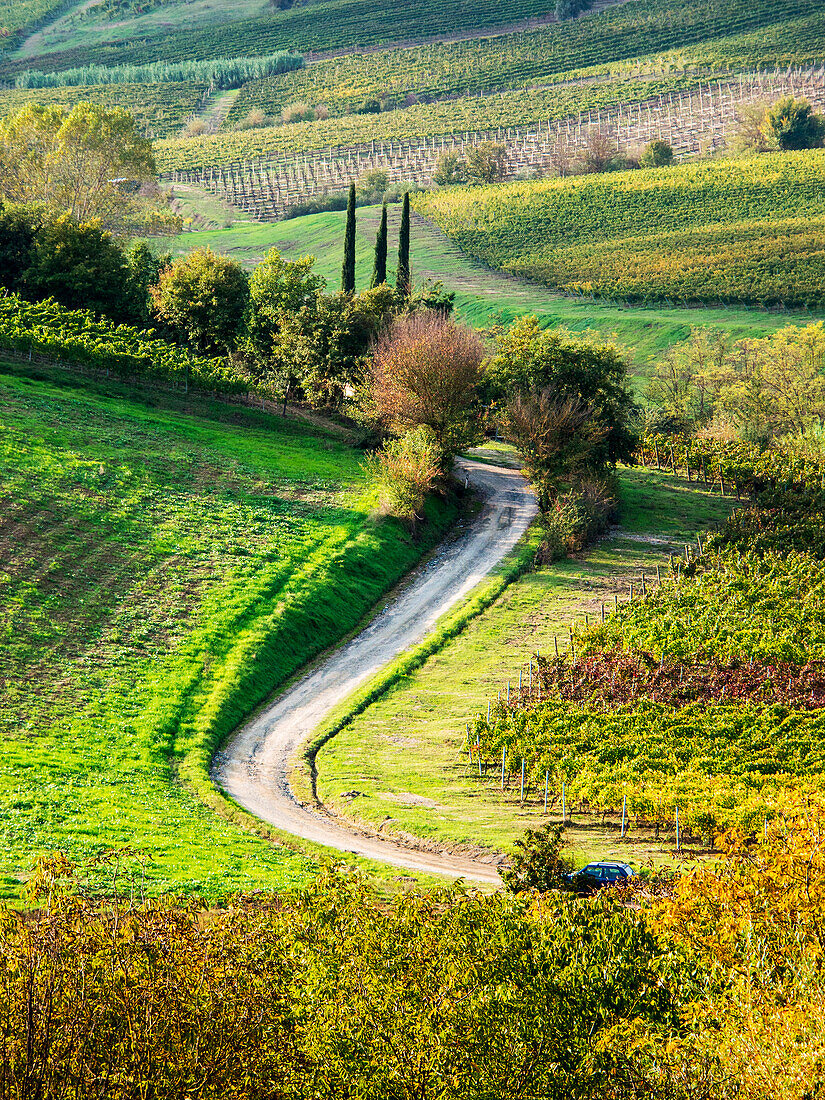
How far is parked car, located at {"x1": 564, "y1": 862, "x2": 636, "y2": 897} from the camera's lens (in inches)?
940

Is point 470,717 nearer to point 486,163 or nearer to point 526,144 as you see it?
point 486,163

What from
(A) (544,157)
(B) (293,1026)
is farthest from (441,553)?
(A) (544,157)

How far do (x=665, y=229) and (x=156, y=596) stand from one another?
10380cm

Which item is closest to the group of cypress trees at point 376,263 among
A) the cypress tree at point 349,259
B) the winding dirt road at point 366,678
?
the cypress tree at point 349,259

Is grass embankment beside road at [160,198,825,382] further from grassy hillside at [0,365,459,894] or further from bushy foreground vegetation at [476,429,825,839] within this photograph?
bushy foreground vegetation at [476,429,825,839]

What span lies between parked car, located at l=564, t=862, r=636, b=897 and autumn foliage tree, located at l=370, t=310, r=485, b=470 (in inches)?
1437

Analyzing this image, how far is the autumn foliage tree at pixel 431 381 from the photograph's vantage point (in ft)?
194

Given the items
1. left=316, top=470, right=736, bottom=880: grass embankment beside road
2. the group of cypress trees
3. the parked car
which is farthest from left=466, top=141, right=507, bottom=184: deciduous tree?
the parked car

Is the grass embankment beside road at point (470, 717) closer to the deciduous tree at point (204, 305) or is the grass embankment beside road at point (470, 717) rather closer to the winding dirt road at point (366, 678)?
the winding dirt road at point (366, 678)

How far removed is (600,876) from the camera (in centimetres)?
2430

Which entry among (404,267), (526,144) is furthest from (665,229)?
(404,267)

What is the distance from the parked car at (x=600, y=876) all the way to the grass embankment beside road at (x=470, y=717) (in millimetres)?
1588

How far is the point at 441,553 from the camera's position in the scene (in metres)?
55.4

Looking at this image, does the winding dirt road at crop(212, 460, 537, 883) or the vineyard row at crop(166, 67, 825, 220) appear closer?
the winding dirt road at crop(212, 460, 537, 883)
